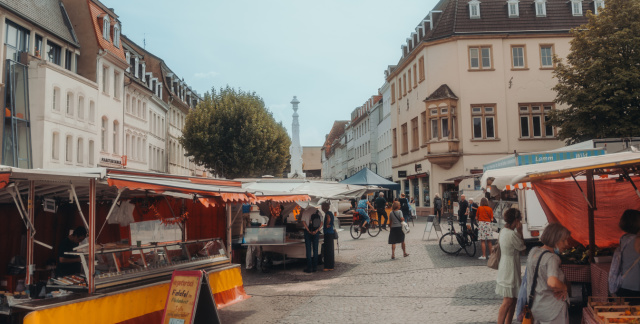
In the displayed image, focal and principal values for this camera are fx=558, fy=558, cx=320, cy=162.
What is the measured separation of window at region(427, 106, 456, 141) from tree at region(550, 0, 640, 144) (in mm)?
7690

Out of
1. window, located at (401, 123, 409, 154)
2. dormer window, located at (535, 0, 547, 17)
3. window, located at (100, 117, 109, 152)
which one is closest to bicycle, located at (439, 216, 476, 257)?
dormer window, located at (535, 0, 547, 17)

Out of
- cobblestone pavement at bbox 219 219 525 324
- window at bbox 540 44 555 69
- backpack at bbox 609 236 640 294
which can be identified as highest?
window at bbox 540 44 555 69

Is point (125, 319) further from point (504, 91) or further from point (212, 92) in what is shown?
point (212, 92)

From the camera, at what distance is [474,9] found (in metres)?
38.0

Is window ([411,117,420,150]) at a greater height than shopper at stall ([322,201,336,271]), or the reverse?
window ([411,117,420,150])

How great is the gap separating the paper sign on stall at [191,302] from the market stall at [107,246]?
598 mm

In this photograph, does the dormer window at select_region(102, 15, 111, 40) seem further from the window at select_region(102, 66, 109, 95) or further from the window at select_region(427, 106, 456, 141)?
the window at select_region(427, 106, 456, 141)

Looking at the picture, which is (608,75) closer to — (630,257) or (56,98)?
(630,257)

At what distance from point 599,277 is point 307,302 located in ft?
16.8

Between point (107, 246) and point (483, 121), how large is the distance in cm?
3129

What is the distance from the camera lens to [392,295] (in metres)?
10.9

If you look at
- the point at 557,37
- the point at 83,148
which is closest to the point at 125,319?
the point at 83,148

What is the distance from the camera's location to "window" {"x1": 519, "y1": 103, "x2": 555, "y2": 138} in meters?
36.5

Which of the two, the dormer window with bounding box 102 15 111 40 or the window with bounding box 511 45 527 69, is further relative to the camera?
the window with bounding box 511 45 527 69
